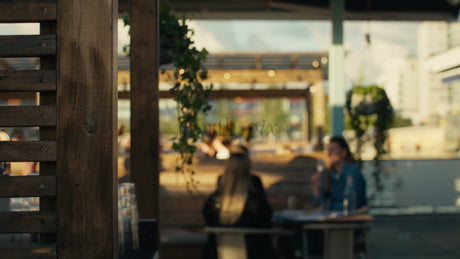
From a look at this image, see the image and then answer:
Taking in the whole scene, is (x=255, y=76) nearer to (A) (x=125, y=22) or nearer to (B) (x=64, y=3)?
(A) (x=125, y=22)

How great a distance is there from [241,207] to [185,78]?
88 cm

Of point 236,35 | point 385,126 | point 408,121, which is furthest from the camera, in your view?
point 408,121

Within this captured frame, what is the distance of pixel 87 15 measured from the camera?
1.61 meters

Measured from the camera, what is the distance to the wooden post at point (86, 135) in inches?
62.3

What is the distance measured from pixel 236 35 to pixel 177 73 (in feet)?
13.0

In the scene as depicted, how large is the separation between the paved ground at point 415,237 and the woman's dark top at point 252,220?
257 cm

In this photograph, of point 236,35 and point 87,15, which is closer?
point 87,15

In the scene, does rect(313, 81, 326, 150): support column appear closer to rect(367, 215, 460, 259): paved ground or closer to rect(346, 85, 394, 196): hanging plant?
rect(367, 215, 460, 259): paved ground

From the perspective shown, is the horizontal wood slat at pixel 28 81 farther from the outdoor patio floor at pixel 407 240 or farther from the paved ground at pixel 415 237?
the paved ground at pixel 415 237

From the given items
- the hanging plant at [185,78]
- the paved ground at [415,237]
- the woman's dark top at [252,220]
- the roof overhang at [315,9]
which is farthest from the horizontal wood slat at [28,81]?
the roof overhang at [315,9]

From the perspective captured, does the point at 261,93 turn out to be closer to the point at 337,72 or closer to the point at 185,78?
the point at 337,72

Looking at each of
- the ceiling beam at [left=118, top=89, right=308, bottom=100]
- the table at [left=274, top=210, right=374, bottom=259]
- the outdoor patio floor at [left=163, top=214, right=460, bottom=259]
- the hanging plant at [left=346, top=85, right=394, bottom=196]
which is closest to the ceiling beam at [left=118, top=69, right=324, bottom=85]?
the ceiling beam at [left=118, top=89, right=308, bottom=100]

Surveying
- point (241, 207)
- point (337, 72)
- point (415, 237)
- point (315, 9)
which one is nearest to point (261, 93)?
point (315, 9)

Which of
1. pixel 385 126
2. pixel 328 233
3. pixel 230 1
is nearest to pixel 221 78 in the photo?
pixel 230 1
